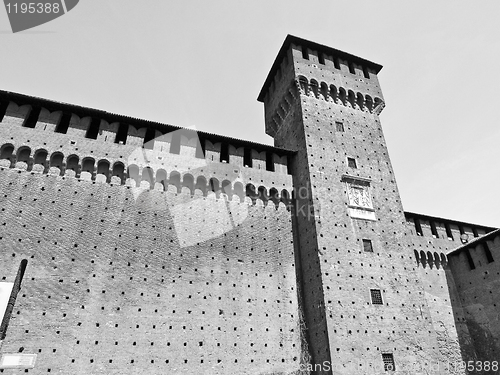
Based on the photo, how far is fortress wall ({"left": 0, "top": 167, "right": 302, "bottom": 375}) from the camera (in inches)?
412

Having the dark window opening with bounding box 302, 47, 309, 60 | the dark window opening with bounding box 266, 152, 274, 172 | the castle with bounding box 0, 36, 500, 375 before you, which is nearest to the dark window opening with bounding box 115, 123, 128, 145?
the castle with bounding box 0, 36, 500, 375

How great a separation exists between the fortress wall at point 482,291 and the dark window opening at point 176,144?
1495cm

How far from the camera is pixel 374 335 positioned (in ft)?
41.1

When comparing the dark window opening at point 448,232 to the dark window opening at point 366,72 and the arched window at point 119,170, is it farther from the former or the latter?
the arched window at point 119,170

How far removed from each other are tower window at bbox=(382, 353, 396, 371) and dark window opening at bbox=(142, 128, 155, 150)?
1143 centimetres

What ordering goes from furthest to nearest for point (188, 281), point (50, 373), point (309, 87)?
point (309, 87) < point (188, 281) < point (50, 373)

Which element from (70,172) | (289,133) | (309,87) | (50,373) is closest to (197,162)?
(70,172)

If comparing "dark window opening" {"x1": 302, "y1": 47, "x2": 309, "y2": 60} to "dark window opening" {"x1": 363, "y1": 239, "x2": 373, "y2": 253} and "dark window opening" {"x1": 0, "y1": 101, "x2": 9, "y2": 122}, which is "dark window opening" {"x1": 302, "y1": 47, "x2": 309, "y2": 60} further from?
"dark window opening" {"x1": 0, "y1": 101, "x2": 9, "y2": 122}

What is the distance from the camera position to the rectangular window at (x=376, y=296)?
43.5ft

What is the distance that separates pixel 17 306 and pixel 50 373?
2118 mm

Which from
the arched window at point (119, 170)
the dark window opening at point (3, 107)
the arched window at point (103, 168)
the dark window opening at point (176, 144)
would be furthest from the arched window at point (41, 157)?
the dark window opening at point (176, 144)

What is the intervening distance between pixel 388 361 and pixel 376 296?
220 cm

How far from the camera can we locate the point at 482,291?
17.2 meters

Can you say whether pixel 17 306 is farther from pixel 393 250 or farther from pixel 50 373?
pixel 393 250
